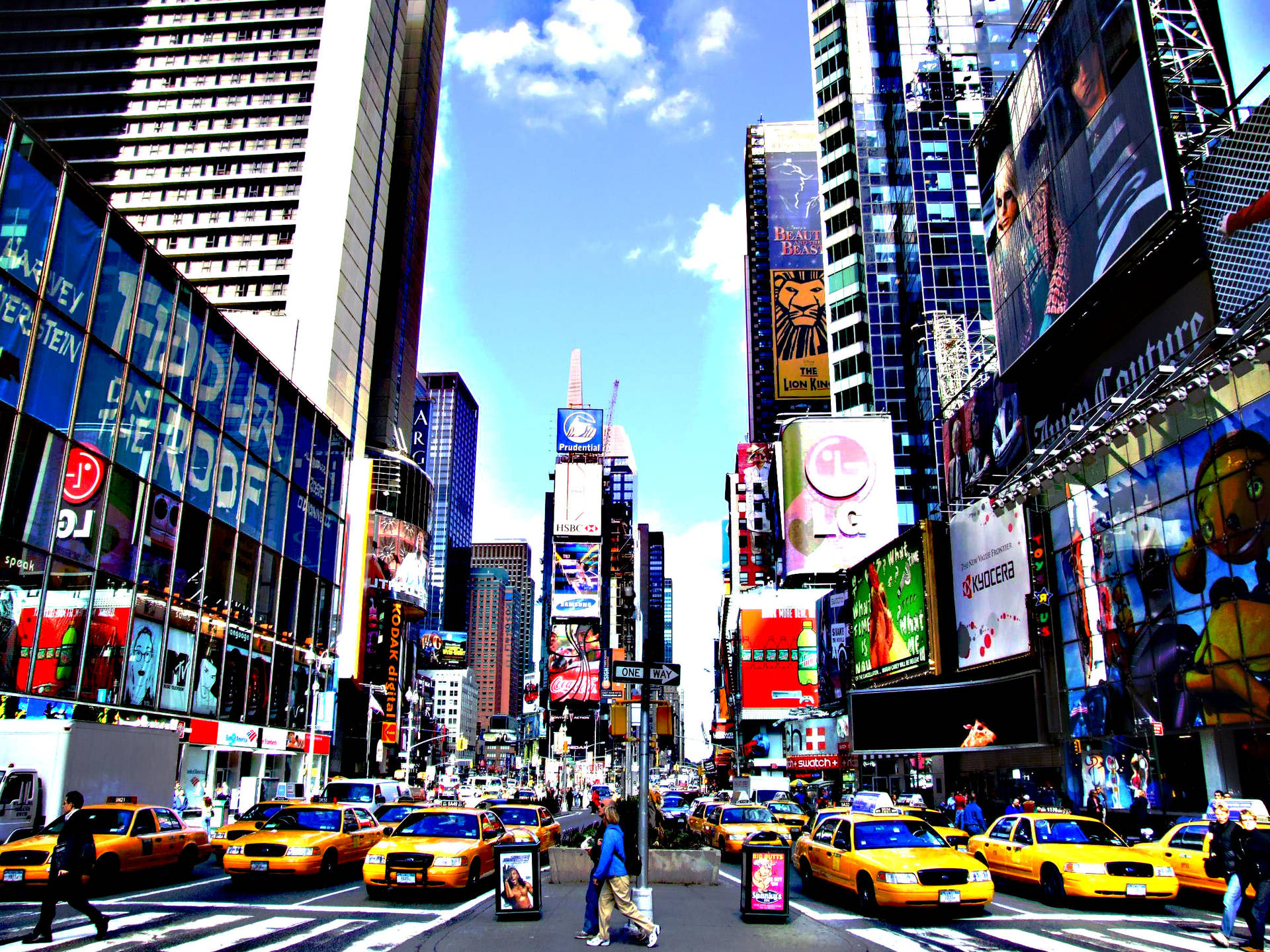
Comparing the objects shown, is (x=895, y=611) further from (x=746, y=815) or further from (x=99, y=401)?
(x=99, y=401)

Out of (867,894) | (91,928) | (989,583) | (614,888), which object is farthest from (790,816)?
(91,928)

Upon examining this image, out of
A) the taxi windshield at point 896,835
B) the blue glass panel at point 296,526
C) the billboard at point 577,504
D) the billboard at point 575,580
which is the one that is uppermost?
the billboard at point 577,504

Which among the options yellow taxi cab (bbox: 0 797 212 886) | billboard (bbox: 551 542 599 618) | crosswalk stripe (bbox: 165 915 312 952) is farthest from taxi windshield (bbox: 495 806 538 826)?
billboard (bbox: 551 542 599 618)

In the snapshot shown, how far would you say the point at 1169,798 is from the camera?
27.0 meters

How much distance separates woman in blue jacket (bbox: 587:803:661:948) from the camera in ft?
36.4

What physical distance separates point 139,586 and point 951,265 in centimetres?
6143

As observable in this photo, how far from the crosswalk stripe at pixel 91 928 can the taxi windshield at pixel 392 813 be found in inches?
421

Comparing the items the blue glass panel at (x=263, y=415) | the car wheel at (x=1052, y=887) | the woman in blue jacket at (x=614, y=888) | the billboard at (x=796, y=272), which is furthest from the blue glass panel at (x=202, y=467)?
the billboard at (x=796, y=272)

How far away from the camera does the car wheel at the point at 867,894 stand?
573 inches

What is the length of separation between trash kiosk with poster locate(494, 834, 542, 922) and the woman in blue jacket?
7.89ft

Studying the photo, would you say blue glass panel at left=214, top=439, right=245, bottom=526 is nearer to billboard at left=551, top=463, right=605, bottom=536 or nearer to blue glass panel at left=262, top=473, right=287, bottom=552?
blue glass panel at left=262, top=473, right=287, bottom=552

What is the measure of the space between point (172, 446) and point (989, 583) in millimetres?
35151

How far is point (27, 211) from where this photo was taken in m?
30.5

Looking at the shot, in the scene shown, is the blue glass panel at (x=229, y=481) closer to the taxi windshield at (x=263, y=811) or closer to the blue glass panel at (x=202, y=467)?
the blue glass panel at (x=202, y=467)
